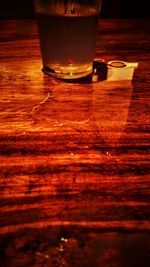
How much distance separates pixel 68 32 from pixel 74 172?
31 centimetres

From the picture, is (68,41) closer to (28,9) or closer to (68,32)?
(68,32)

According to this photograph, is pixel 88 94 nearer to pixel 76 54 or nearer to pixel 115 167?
pixel 76 54

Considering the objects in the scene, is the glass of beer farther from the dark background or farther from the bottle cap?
the dark background

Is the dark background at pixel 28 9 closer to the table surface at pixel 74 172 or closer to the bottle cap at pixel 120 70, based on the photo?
the bottle cap at pixel 120 70

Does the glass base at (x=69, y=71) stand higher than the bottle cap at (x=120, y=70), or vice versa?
the glass base at (x=69, y=71)

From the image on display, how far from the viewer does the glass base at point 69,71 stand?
59cm

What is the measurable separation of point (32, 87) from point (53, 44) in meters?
0.10

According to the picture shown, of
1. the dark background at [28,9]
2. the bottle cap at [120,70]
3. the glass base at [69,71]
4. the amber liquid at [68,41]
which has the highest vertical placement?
the amber liquid at [68,41]

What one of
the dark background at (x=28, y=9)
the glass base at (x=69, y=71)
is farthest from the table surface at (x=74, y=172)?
the dark background at (x=28, y=9)

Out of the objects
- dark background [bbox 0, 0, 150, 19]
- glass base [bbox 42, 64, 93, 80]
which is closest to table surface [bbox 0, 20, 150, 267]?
glass base [bbox 42, 64, 93, 80]

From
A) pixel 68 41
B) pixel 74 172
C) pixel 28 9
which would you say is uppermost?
pixel 68 41

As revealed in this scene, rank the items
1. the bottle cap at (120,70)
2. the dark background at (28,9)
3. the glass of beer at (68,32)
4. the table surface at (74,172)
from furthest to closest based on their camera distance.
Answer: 1. the dark background at (28,9)
2. the bottle cap at (120,70)
3. the glass of beer at (68,32)
4. the table surface at (74,172)

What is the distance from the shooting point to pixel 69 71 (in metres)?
0.60

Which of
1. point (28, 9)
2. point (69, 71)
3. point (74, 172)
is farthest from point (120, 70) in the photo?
point (28, 9)
